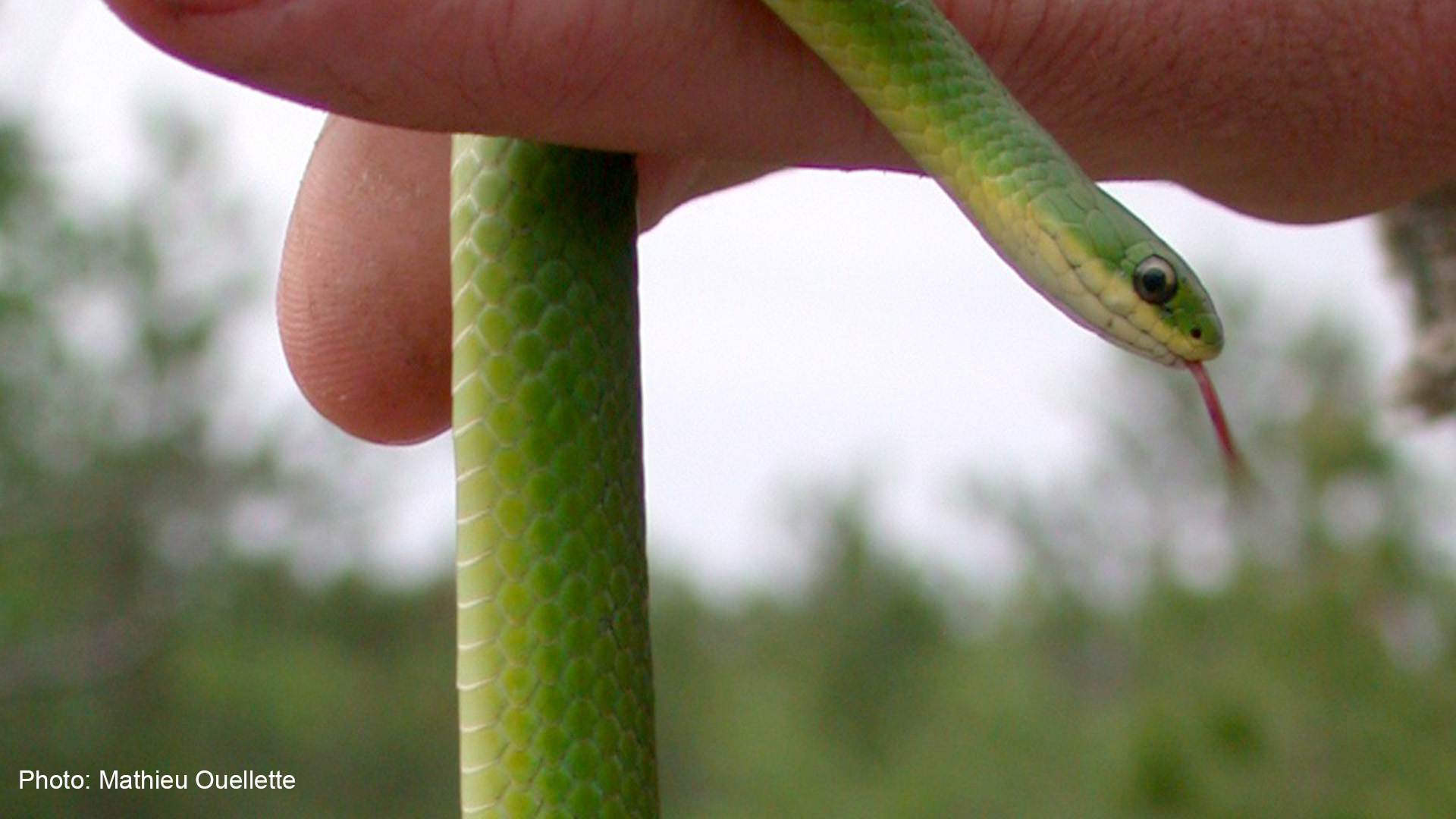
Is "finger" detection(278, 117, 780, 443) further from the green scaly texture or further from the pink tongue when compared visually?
the pink tongue

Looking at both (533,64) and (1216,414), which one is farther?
(1216,414)

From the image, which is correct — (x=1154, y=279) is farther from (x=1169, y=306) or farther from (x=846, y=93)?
(x=846, y=93)

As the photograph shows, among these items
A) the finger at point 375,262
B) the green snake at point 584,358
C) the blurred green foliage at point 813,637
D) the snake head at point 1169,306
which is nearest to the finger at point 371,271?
the finger at point 375,262

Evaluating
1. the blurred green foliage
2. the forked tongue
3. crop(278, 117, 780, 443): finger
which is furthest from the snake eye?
the blurred green foliage

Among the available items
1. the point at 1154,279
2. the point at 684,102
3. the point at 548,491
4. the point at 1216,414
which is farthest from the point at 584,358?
the point at 1216,414

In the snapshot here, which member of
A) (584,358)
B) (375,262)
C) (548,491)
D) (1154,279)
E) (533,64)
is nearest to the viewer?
(533,64)

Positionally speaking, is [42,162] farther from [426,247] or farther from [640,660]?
[640,660]

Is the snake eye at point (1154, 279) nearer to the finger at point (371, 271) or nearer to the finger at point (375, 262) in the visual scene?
the finger at point (375, 262)
